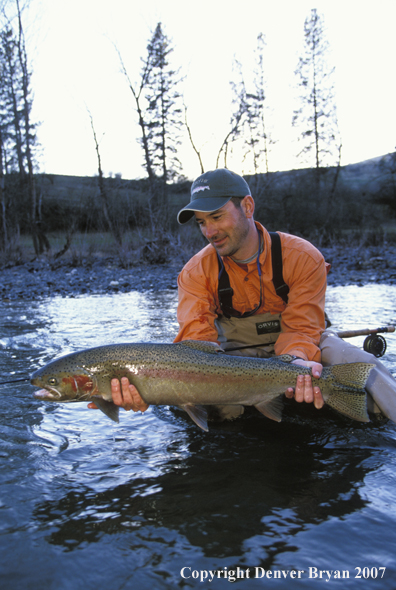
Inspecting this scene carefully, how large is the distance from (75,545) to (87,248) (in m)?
15.7

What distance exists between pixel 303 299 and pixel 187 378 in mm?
1127

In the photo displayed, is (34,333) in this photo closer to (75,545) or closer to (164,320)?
(164,320)

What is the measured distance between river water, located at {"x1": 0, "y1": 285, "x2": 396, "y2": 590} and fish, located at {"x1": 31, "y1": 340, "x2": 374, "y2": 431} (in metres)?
0.36

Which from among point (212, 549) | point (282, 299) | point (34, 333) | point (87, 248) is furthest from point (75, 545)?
point (87, 248)

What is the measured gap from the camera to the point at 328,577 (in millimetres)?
1952

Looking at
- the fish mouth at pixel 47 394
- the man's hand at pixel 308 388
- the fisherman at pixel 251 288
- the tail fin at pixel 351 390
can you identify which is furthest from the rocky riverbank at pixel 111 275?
the tail fin at pixel 351 390

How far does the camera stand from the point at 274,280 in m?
3.51

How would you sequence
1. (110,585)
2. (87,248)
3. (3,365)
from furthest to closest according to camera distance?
(87,248) → (3,365) → (110,585)

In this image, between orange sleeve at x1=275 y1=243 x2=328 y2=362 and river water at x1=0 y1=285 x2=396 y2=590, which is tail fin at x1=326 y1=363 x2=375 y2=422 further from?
orange sleeve at x1=275 y1=243 x2=328 y2=362

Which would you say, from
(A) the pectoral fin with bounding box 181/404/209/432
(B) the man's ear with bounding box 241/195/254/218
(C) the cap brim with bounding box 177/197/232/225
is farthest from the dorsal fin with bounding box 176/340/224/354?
(B) the man's ear with bounding box 241/195/254/218

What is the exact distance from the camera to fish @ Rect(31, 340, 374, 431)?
8.98ft

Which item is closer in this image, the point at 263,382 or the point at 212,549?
the point at 212,549

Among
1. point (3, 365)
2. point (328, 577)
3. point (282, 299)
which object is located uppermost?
point (282, 299)

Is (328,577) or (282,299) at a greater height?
(282,299)
